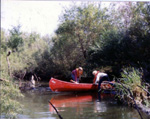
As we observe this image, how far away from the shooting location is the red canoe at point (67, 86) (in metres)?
7.67

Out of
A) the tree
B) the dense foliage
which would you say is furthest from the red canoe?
the tree

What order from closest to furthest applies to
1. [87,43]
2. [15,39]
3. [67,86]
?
1. [67,86]
2. [87,43]
3. [15,39]

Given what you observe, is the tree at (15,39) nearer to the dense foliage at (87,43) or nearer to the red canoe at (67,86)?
the dense foliage at (87,43)

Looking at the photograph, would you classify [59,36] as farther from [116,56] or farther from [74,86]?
[74,86]

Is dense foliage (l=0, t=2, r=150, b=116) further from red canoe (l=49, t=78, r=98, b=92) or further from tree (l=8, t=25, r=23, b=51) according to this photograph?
red canoe (l=49, t=78, r=98, b=92)

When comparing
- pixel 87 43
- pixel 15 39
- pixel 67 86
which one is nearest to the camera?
pixel 67 86

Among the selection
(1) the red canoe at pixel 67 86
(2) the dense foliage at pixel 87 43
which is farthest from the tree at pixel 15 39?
(1) the red canoe at pixel 67 86

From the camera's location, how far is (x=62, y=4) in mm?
11938

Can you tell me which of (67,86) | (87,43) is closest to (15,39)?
(87,43)

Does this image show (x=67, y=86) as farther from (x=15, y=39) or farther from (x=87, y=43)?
(x=15, y=39)

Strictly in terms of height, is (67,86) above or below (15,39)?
below

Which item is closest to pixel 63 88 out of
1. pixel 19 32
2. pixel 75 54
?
pixel 75 54

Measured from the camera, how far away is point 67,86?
25.1 ft

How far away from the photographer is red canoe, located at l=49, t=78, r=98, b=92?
25.2ft
